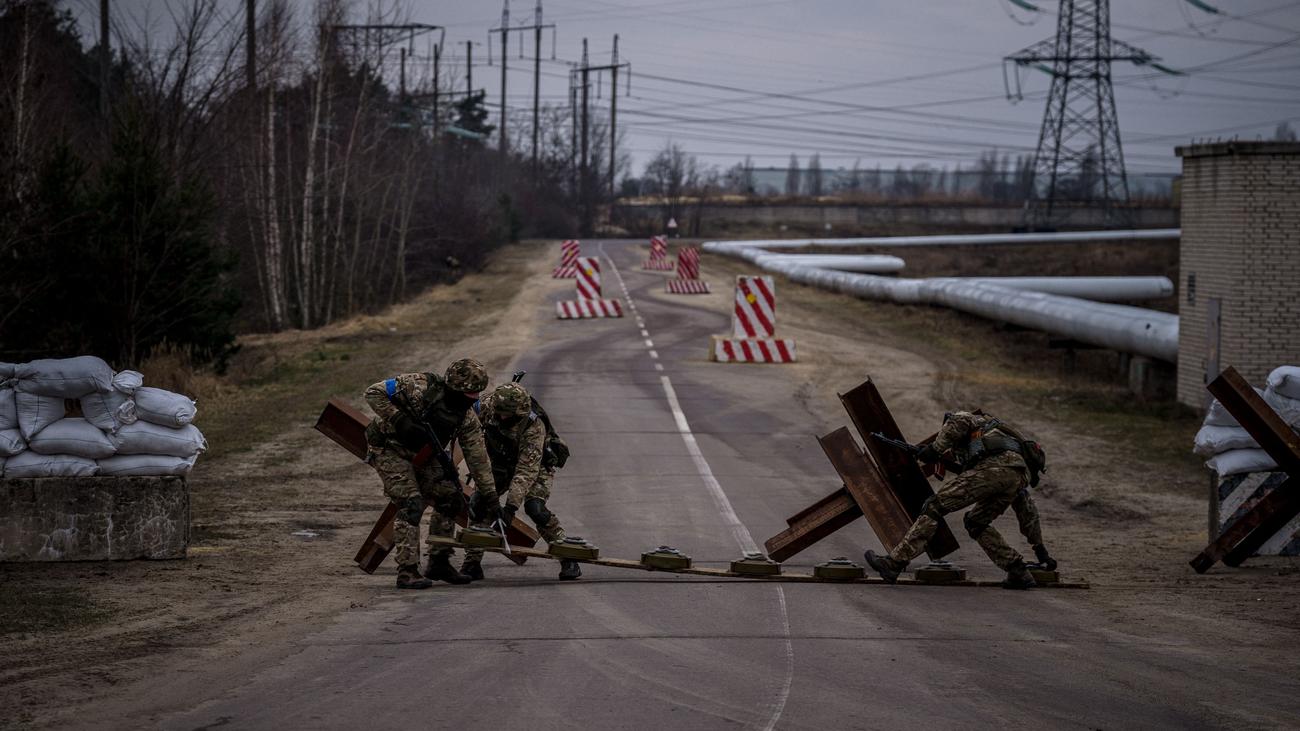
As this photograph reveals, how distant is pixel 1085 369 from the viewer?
31203 millimetres

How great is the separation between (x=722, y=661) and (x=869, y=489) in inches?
143

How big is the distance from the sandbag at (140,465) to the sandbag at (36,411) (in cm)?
54

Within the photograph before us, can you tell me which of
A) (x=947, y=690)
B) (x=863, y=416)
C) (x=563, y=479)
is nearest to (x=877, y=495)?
(x=863, y=416)

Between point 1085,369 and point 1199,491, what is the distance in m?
15.6

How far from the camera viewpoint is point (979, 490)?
32.7ft

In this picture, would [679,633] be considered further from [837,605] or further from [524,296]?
[524,296]

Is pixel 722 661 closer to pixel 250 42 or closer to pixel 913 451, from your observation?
pixel 913 451

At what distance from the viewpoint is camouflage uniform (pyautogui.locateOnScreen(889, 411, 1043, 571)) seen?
9961 mm

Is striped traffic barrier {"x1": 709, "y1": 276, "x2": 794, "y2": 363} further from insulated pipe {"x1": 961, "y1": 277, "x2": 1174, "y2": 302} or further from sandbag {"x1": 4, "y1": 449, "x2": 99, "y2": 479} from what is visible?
insulated pipe {"x1": 961, "y1": 277, "x2": 1174, "y2": 302}

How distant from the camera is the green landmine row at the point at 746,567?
9.70 m

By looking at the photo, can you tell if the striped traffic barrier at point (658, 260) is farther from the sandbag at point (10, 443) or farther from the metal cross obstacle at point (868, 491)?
the sandbag at point (10, 443)

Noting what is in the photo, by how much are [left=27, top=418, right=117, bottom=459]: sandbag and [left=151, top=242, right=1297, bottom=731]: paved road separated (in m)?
2.97

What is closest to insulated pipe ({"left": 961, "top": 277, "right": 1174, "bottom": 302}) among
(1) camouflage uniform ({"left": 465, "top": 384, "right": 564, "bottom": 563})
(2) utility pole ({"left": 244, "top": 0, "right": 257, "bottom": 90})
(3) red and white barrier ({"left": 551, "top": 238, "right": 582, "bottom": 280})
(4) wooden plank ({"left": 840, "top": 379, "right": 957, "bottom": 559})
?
(3) red and white barrier ({"left": 551, "top": 238, "right": 582, "bottom": 280})

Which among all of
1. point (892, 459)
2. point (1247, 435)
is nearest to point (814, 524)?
point (892, 459)
